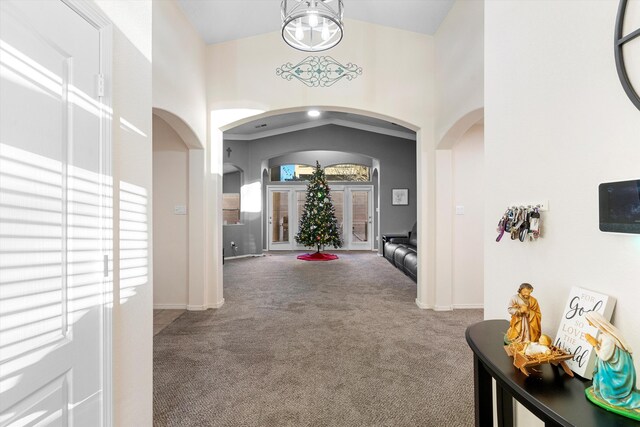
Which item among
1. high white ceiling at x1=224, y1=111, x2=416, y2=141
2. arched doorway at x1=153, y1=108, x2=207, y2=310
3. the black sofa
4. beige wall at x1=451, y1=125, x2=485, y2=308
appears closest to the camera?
arched doorway at x1=153, y1=108, x2=207, y2=310

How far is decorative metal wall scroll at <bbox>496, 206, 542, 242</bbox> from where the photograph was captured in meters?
1.24

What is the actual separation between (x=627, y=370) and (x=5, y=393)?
161cm

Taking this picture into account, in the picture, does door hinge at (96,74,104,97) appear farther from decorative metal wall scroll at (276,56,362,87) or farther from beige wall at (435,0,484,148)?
decorative metal wall scroll at (276,56,362,87)

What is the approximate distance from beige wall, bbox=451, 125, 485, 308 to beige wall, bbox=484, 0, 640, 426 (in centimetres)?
273

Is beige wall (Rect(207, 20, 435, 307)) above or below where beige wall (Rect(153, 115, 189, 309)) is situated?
above

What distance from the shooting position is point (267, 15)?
376cm

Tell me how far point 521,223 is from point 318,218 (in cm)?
755

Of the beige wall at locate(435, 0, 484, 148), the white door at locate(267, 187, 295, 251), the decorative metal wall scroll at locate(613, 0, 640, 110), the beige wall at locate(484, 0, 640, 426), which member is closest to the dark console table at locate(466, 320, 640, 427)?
the beige wall at locate(484, 0, 640, 426)

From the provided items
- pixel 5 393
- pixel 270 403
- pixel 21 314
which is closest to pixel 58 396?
pixel 5 393

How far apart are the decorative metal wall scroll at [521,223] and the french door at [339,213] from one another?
857cm

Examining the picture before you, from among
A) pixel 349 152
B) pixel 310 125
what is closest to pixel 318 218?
pixel 349 152

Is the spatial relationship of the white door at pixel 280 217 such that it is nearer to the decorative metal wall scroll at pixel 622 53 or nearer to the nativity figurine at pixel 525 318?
the nativity figurine at pixel 525 318

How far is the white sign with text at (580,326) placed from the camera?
3.00 ft

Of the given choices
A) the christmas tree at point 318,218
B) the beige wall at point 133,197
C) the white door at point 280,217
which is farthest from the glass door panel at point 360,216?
the beige wall at point 133,197
